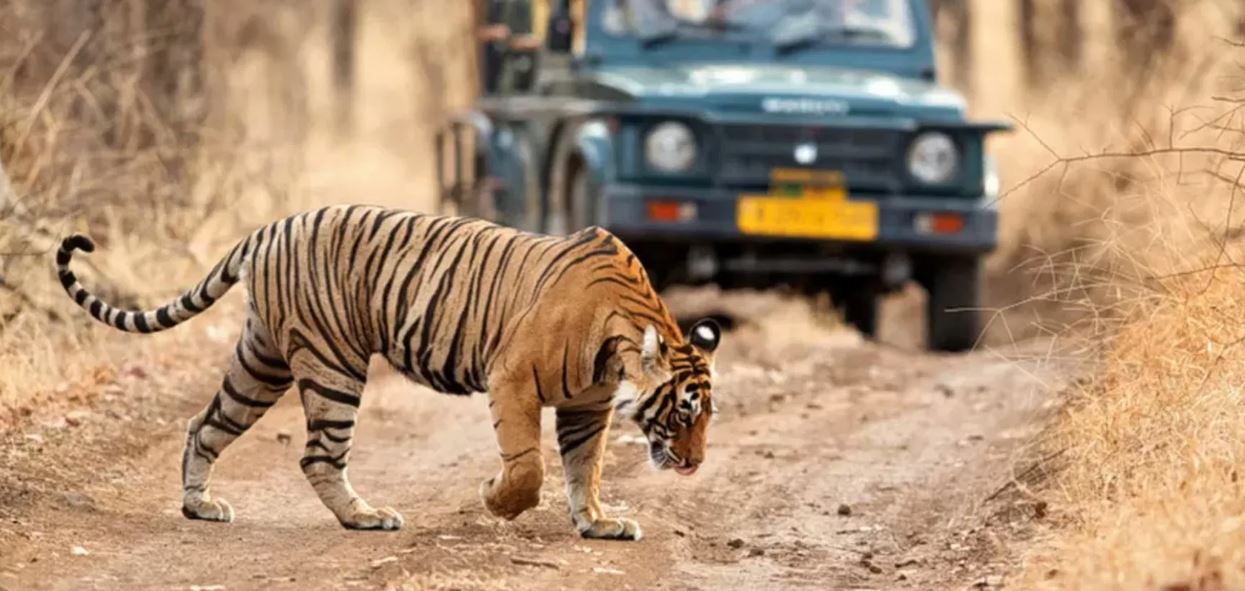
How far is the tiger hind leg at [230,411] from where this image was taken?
312 inches

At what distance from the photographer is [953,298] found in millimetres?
13562

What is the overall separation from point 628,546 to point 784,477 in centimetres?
163

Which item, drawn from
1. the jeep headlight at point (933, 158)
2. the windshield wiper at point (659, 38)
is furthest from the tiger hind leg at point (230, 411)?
the windshield wiper at point (659, 38)

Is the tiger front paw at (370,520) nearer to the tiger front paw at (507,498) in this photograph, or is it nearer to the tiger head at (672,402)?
the tiger front paw at (507,498)

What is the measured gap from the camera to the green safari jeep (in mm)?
12680

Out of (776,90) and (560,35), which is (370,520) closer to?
(776,90)

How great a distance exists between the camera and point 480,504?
8.21m

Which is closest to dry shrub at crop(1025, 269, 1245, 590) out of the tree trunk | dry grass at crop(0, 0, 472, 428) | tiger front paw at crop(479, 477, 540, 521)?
tiger front paw at crop(479, 477, 540, 521)

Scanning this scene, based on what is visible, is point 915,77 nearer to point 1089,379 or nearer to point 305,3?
point 1089,379

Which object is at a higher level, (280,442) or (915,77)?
(915,77)

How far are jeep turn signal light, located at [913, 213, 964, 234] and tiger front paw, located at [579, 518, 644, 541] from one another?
18.3ft

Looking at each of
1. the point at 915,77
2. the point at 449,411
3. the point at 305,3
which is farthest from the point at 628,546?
the point at 305,3

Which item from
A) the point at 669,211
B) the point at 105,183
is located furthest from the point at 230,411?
the point at 669,211

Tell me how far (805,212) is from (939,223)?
73 cm
